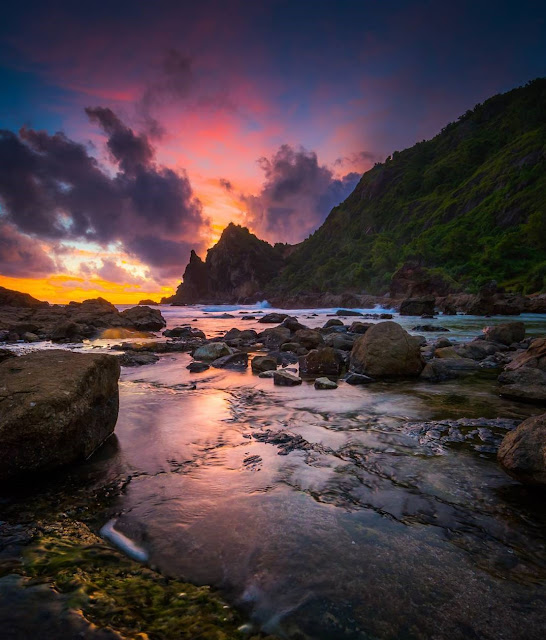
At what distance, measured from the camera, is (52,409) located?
4.22 meters

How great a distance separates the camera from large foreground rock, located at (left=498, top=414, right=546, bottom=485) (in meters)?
4.00

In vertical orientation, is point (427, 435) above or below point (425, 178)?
below

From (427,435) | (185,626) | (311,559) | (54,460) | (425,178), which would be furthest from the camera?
(425,178)

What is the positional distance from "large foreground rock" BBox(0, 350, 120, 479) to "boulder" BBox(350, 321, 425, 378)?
717 cm

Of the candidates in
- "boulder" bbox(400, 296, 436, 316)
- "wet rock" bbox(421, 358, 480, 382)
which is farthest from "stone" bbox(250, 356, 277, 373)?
"boulder" bbox(400, 296, 436, 316)

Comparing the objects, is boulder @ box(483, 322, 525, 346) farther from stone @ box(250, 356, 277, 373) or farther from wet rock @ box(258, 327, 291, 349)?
stone @ box(250, 356, 277, 373)

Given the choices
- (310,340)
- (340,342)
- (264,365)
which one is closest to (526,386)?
(264,365)

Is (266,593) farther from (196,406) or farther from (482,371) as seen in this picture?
(482,371)

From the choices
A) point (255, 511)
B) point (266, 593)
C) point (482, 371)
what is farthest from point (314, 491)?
point (482, 371)

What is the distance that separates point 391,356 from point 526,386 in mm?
3274

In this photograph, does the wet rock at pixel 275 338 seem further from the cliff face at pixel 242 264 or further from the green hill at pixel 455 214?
the cliff face at pixel 242 264

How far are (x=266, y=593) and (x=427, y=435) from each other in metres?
4.11

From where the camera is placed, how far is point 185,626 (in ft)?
7.00

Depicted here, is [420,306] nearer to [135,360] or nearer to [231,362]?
[231,362]
